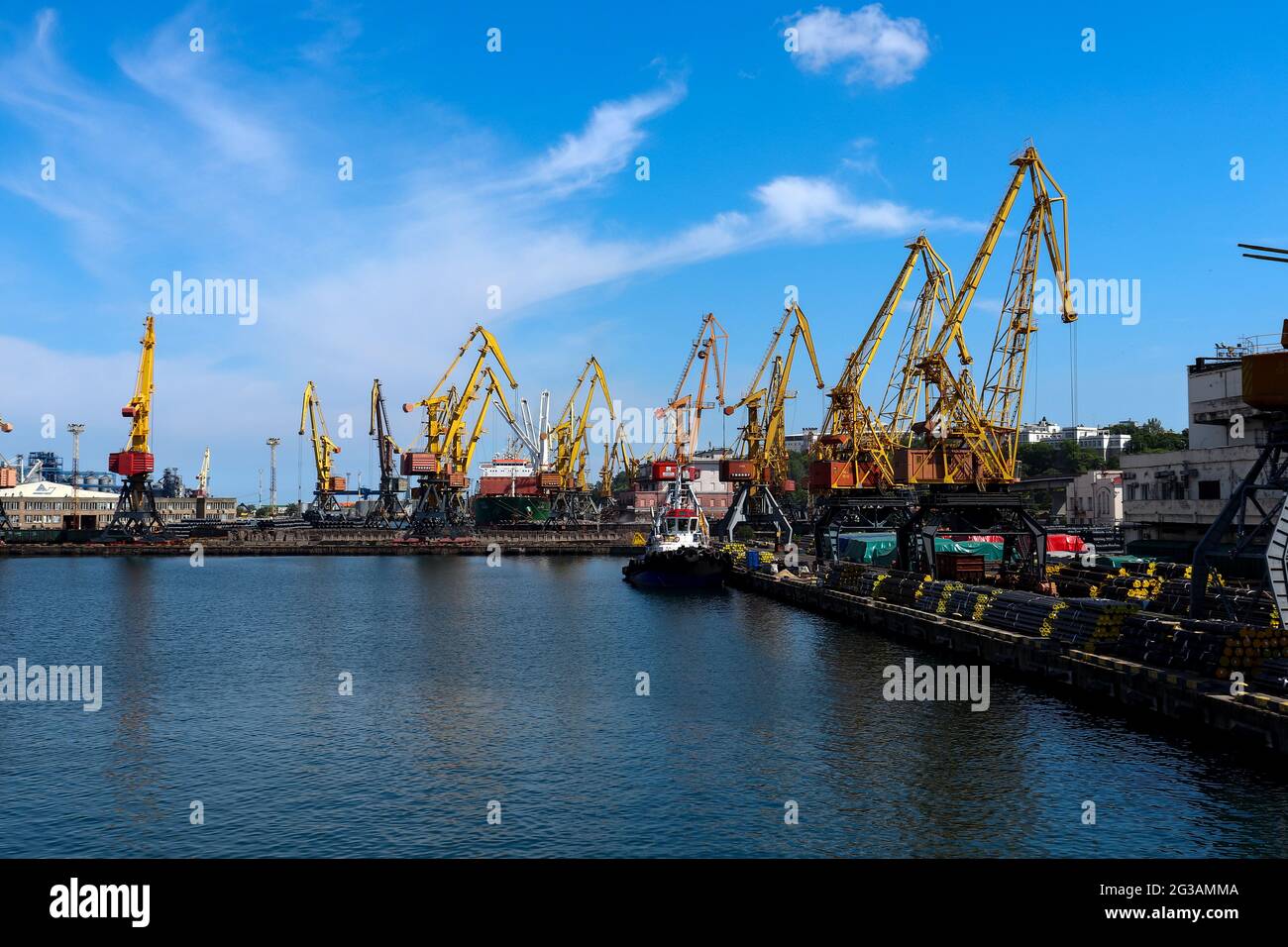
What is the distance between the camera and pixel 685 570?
91062 mm

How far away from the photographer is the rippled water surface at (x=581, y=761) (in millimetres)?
24844

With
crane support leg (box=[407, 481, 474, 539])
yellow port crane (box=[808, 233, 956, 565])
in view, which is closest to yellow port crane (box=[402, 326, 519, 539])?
crane support leg (box=[407, 481, 474, 539])

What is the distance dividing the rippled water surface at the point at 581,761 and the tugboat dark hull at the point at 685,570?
3139 centimetres

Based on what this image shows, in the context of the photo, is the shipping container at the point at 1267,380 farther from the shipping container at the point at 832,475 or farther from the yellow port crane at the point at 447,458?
the yellow port crane at the point at 447,458

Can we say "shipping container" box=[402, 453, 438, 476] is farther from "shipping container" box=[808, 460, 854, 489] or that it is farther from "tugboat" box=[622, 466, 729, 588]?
"shipping container" box=[808, 460, 854, 489]

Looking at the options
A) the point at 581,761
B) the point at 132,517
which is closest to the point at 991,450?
the point at 581,761

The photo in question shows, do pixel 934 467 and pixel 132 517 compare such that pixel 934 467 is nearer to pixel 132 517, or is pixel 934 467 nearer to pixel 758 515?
pixel 758 515

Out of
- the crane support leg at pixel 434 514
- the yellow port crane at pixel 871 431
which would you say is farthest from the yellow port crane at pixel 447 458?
the yellow port crane at pixel 871 431

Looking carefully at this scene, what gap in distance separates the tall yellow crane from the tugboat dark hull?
94444 millimetres

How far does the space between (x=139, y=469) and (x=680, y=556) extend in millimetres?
97268

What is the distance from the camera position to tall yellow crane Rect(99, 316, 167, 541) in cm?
14888

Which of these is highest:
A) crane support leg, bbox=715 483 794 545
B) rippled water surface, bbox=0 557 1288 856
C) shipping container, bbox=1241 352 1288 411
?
shipping container, bbox=1241 352 1288 411

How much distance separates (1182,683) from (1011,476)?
3992 cm
